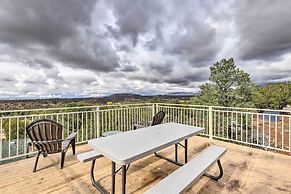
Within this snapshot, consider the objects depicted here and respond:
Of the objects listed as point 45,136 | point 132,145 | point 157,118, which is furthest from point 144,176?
point 45,136

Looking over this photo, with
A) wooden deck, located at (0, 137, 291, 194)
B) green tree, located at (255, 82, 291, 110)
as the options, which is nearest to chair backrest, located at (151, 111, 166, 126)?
wooden deck, located at (0, 137, 291, 194)

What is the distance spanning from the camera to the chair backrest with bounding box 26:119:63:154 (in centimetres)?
266

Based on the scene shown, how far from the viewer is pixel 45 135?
274 cm

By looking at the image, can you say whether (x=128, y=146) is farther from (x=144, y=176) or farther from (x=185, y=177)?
(x=144, y=176)

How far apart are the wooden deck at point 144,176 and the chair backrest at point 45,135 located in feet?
1.31

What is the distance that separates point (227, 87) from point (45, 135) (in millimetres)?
17609

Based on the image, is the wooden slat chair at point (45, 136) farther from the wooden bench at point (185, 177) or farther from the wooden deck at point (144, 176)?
the wooden bench at point (185, 177)

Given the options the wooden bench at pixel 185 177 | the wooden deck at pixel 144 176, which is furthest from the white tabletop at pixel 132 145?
the wooden deck at pixel 144 176

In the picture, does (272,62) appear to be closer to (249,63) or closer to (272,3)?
(249,63)

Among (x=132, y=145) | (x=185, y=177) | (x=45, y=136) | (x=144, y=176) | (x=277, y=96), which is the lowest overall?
(x=144, y=176)

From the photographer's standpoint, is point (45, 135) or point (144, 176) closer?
point (144, 176)

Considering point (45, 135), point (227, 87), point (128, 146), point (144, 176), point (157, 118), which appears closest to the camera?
point (128, 146)

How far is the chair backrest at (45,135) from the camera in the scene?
266 cm

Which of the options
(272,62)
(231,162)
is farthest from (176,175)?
(272,62)
